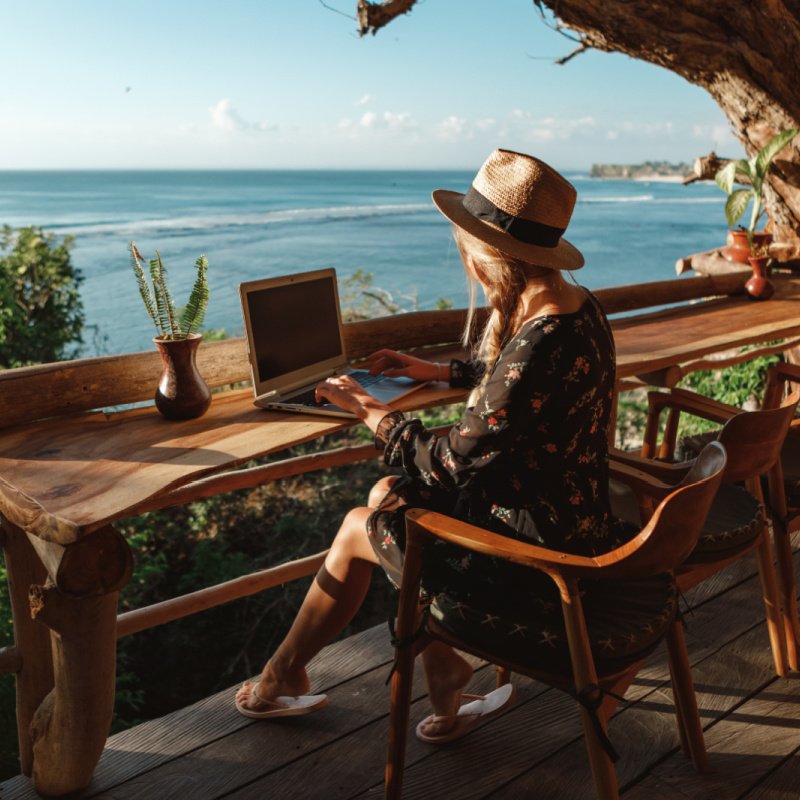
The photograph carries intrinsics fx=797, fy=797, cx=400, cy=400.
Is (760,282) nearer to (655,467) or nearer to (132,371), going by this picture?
(655,467)

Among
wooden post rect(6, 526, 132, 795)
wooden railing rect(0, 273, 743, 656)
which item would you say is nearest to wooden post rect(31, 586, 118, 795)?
wooden post rect(6, 526, 132, 795)

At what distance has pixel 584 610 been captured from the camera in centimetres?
155

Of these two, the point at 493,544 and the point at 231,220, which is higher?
the point at 231,220

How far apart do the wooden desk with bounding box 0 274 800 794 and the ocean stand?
16871 mm

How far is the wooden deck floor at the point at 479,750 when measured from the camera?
1866mm

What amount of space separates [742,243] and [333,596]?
10.4 ft

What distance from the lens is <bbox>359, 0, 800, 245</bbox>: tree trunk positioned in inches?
160

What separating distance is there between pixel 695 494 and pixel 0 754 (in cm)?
389

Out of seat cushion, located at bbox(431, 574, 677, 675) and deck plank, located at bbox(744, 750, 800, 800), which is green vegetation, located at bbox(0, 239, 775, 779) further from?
deck plank, located at bbox(744, 750, 800, 800)

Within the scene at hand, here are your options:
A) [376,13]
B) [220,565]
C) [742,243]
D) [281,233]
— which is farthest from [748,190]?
[281,233]

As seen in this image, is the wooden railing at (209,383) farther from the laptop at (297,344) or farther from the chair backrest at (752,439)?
the chair backrest at (752,439)

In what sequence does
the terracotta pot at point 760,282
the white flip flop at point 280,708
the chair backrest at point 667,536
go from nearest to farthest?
the chair backrest at point 667,536 < the white flip flop at point 280,708 < the terracotta pot at point 760,282

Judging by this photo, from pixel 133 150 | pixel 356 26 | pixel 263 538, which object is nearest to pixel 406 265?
pixel 263 538

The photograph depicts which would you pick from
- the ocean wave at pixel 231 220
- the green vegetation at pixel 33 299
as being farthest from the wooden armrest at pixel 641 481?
the ocean wave at pixel 231 220
